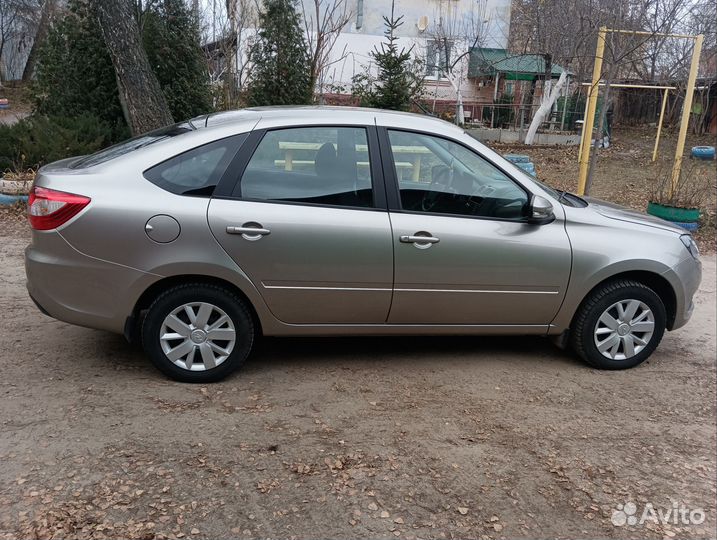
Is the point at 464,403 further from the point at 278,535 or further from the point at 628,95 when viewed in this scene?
the point at 628,95

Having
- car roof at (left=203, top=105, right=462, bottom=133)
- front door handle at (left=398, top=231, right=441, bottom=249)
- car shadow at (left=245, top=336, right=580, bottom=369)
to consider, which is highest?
car roof at (left=203, top=105, right=462, bottom=133)

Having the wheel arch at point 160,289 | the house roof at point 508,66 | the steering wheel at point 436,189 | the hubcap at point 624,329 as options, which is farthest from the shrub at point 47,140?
the house roof at point 508,66

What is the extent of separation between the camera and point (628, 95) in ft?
85.0

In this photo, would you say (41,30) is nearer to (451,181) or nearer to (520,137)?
(520,137)

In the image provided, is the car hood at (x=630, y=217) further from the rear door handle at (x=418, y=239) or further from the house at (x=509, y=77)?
the house at (x=509, y=77)

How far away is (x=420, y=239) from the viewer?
3893 millimetres

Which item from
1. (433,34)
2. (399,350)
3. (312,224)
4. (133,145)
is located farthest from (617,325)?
(433,34)

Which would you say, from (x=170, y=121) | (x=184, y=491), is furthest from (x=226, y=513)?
(x=170, y=121)

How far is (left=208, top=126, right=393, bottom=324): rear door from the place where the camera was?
3719 millimetres

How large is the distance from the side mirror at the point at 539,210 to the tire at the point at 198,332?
2.01 m

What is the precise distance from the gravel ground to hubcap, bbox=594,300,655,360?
7.2 inches

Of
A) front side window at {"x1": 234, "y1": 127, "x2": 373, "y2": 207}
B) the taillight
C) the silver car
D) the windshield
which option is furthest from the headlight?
the taillight

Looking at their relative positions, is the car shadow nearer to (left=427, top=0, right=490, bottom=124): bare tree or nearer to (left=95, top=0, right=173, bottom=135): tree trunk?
(left=95, top=0, right=173, bottom=135): tree trunk

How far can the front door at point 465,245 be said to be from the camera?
395 centimetres
